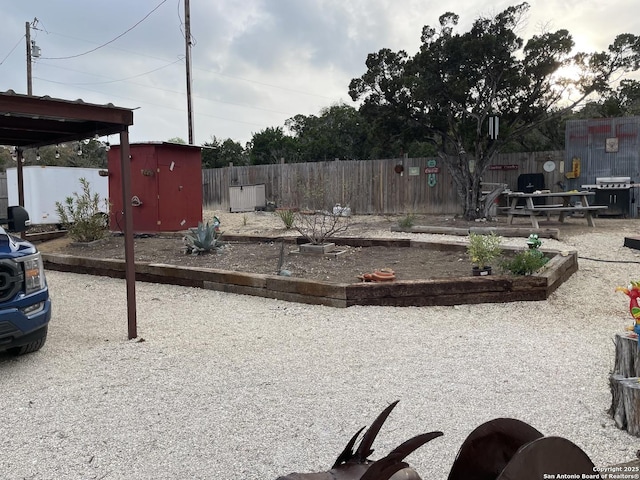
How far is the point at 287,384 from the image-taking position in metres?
3.66

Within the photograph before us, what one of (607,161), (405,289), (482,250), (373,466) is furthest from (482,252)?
(607,161)

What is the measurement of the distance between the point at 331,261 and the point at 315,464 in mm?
5562

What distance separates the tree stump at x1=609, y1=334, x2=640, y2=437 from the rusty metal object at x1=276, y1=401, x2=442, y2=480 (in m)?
1.93

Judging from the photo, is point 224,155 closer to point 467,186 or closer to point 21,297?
point 467,186

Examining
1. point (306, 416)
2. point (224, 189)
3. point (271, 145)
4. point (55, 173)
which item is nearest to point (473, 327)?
point (306, 416)

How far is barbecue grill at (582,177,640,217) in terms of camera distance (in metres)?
15.0

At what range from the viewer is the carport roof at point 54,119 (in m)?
4.18

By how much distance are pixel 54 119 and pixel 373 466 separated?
4428 millimetres

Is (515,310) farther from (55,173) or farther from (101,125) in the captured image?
(55,173)

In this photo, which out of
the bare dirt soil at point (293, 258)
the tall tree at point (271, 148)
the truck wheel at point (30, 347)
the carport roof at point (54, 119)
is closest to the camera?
the carport roof at point (54, 119)

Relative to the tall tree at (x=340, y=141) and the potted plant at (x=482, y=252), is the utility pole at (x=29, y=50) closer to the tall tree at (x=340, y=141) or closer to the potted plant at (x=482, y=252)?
the tall tree at (x=340, y=141)

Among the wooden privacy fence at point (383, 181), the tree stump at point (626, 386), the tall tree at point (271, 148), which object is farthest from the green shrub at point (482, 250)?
the tall tree at point (271, 148)

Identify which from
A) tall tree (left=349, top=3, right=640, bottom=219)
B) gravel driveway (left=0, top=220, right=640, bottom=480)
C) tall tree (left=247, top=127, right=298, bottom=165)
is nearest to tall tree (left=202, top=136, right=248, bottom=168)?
tall tree (left=247, top=127, right=298, bottom=165)

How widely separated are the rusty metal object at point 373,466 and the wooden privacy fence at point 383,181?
14.9m
